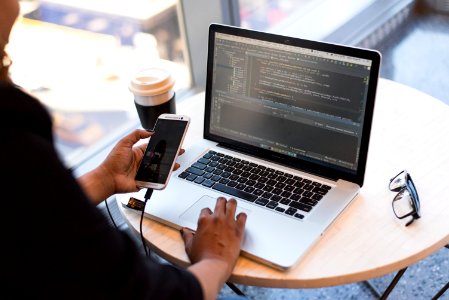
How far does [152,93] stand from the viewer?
1.39 meters

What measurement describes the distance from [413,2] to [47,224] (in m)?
3.32

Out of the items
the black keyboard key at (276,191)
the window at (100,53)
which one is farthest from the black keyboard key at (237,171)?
the window at (100,53)

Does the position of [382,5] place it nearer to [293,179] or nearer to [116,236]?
[293,179]

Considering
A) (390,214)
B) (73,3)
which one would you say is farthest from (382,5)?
(390,214)

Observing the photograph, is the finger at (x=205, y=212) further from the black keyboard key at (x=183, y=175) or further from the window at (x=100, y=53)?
the window at (x=100, y=53)

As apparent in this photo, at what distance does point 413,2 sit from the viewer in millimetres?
3471

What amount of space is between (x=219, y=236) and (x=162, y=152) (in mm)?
269

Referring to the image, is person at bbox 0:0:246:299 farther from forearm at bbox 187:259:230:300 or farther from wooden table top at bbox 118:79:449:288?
wooden table top at bbox 118:79:449:288

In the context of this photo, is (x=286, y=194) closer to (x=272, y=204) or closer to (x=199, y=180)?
(x=272, y=204)

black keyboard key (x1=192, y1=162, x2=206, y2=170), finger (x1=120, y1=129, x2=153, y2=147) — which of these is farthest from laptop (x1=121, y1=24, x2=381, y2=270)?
finger (x1=120, y1=129, x2=153, y2=147)

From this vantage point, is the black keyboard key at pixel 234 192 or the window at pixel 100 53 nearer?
the black keyboard key at pixel 234 192

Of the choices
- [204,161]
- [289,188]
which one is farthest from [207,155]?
[289,188]

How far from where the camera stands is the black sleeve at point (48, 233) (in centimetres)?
65

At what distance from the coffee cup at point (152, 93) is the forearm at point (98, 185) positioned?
0.30 meters
